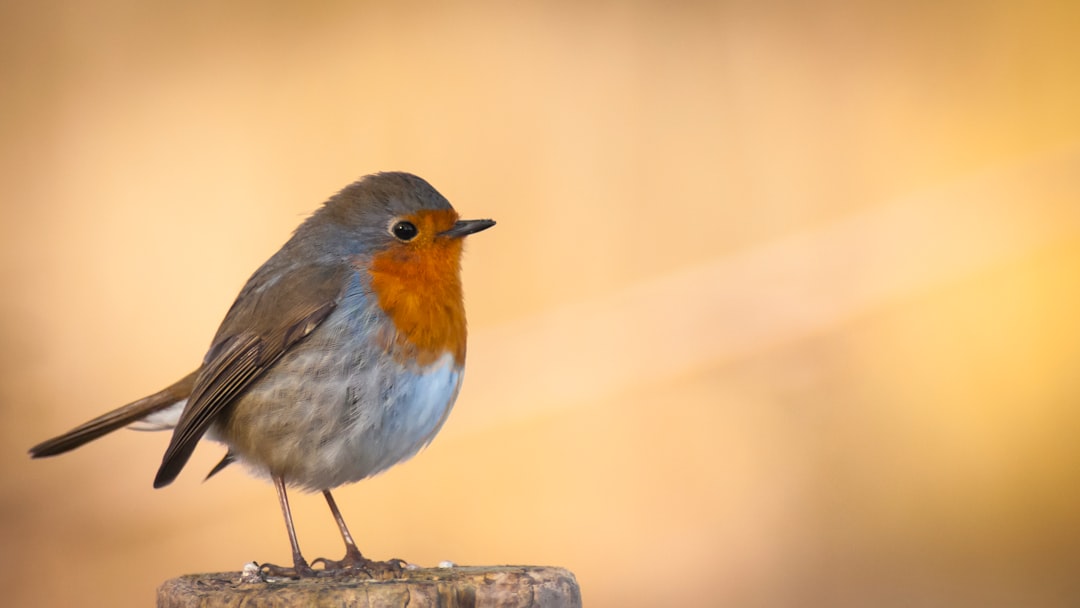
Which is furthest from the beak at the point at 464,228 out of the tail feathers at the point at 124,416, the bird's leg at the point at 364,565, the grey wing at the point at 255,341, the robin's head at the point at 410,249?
the tail feathers at the point at 124,416

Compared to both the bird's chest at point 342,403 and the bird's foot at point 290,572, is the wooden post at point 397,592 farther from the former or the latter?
the bird's chest at point 342,403

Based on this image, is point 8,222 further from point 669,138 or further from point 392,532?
point 669,138

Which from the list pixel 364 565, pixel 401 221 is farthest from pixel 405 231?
pixel 364 565

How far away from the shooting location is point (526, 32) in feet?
14.5

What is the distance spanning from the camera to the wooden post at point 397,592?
1.77 meters

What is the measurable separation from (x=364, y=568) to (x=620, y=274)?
210 centimetres

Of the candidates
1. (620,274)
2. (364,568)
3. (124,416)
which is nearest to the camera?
(364,568)

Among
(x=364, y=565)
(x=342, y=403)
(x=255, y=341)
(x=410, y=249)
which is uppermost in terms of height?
(x=410, y=249)

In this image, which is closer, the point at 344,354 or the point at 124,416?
the point at 344,354

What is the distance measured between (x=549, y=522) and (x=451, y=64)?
171 cm

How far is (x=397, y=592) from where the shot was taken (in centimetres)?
177

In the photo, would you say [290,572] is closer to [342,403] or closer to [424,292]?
[342,403]

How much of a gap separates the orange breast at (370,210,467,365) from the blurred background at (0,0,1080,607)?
1.40m

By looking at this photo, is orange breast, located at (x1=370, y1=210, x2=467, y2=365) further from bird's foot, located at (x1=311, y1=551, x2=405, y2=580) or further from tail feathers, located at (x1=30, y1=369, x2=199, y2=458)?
tail feathers, located at (x1=30, y1=369, x2=199, y2=458)
